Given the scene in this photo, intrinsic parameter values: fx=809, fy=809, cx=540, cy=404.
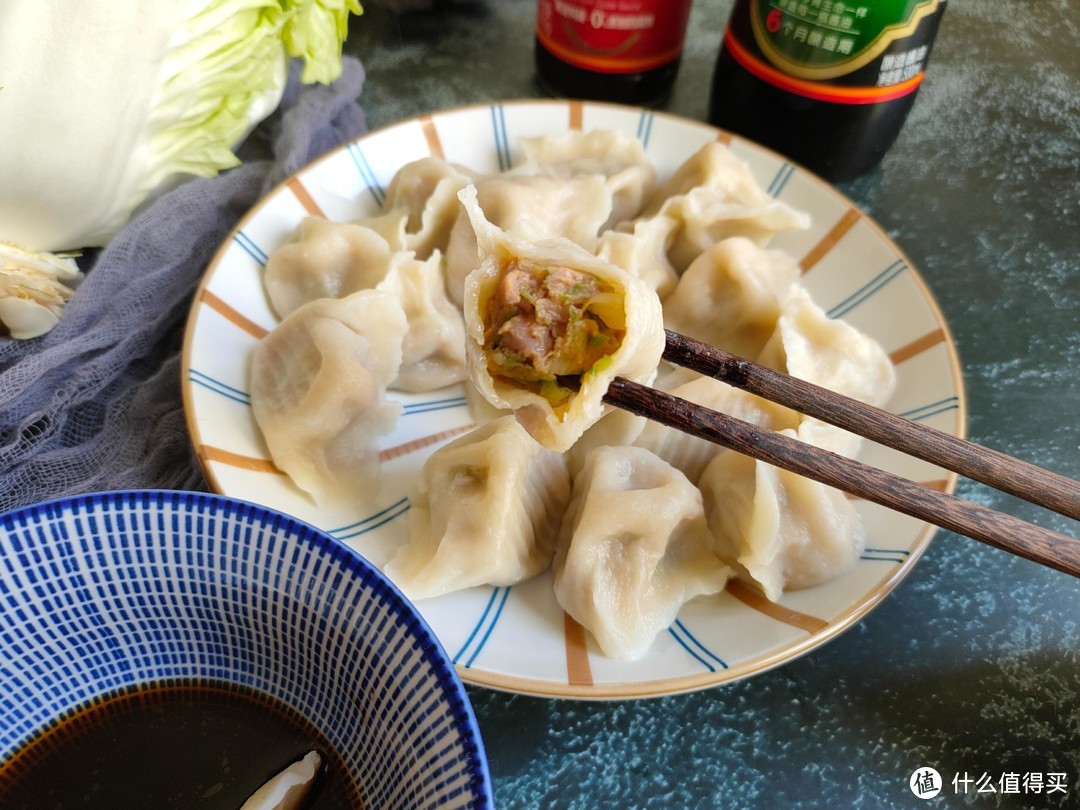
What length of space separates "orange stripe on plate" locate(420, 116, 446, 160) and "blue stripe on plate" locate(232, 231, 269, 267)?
20.9 inches

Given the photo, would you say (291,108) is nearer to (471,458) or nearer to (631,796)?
(471,458)

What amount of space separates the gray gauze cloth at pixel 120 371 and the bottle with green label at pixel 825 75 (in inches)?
47.7

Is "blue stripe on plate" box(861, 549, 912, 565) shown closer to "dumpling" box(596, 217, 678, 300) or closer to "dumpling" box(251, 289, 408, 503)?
"dumpling" box(596, 217, 678, 300)

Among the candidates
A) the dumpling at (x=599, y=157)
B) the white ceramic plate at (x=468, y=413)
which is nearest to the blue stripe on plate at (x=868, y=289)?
the white ceramic plate at (x=468, y=413)

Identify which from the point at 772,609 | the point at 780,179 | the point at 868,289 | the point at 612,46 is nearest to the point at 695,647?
the point at 772,609

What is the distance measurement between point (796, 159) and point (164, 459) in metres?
1.77

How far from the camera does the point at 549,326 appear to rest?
1146 millimetres


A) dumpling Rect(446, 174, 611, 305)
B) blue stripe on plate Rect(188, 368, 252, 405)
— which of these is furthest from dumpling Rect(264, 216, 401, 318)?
blue stripe on plate Rect(188, 368, 252, 405)

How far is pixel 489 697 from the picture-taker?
1.36m

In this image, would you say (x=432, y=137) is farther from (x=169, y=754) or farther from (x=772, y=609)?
(x=169, y=754)

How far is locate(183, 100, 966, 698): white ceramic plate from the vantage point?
1289mm

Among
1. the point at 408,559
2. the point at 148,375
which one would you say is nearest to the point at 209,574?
the point at 408,559

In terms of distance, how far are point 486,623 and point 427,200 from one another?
3.36ft

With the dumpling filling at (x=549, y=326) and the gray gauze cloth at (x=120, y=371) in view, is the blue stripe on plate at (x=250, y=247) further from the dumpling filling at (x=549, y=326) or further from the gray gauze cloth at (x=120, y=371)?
the dumpling filling at (x=549, y=326)
